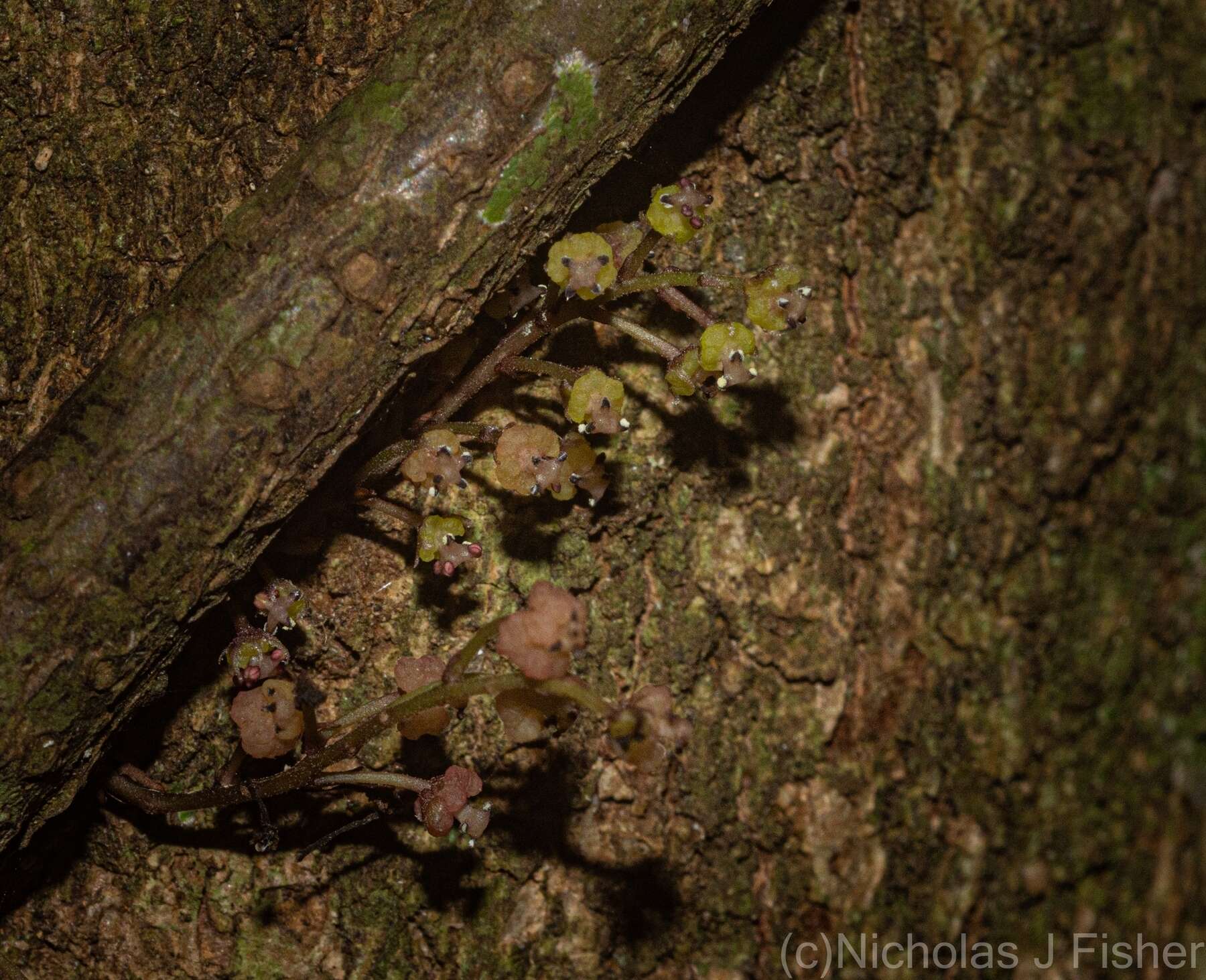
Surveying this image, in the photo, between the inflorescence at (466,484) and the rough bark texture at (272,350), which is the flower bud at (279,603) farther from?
the rough bark texture at (272,350)

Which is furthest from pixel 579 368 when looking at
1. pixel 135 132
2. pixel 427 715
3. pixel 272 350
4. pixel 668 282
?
pixel 135 132

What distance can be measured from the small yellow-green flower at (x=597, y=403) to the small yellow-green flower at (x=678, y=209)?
10.7 inches

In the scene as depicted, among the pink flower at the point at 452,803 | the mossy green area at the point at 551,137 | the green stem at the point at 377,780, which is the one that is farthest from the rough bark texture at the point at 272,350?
the pink flower at the point at 452,803

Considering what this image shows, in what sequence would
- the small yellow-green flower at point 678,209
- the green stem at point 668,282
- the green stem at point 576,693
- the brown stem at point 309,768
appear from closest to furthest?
the green stem at point 576,693 < the brown stem at point 309,768 < the small yellow-green flower at point 678,209 < the green stem at point 668,282

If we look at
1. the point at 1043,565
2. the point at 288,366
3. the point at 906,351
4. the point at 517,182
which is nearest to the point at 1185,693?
the point at 1043,565

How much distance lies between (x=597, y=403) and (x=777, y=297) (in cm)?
36

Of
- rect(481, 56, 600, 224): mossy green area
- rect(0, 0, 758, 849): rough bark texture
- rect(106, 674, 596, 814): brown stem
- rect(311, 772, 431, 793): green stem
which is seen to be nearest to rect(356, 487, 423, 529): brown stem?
rect(0, 0, 758, 849): rough bark texture

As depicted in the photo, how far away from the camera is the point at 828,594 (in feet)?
6.71

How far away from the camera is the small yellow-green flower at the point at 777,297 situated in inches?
65.8

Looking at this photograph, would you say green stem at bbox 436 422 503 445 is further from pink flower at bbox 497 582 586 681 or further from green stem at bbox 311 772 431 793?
green stem at bbox 311 772 431 793

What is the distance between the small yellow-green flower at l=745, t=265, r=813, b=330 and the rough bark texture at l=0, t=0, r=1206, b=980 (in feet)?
1.04

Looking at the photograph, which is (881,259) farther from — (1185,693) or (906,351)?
(1185,693)

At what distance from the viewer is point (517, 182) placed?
5.15ft

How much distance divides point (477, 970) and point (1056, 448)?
1736 millimetres
